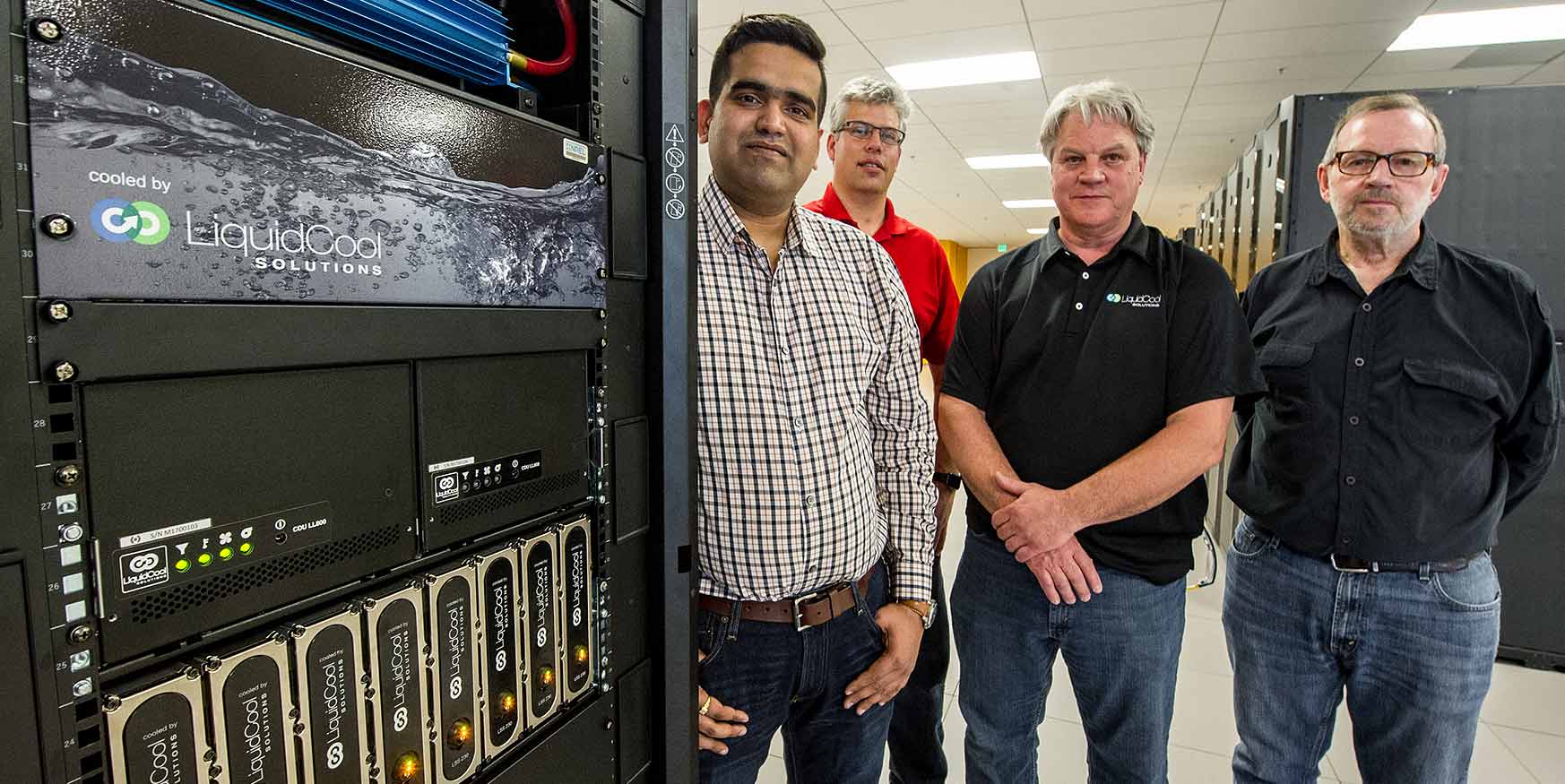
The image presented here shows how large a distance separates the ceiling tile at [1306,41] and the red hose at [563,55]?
4.99m

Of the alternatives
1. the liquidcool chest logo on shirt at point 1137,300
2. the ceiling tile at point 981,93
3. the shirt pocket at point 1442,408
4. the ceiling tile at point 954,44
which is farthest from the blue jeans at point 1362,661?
the ceiling tile at point 981,93

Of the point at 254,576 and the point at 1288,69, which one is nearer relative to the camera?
the point at 254,576

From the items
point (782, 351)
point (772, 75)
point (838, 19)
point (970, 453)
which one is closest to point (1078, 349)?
point (970, 453)

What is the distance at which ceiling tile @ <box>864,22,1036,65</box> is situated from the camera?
15.0 ft

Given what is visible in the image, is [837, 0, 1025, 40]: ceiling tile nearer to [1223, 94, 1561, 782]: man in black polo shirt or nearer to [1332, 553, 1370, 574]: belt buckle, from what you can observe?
[1223, 94, 1561, 782]: man in black polo shirt

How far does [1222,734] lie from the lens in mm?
2506

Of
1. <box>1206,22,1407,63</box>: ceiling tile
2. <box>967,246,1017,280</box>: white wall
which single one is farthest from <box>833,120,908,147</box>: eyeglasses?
<box>967,246,1017,280</box>: white wall

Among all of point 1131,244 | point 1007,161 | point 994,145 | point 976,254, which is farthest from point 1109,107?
point 976,254

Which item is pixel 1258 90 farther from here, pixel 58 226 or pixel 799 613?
pixel 58 226

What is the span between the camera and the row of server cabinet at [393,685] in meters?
0.52

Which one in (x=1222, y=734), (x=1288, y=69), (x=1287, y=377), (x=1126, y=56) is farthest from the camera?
(x=1288, y=69)

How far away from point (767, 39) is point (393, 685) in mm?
994

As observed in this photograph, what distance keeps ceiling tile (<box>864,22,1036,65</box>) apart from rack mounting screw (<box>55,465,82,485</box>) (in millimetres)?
4797

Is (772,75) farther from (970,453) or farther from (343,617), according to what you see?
(343,617)
